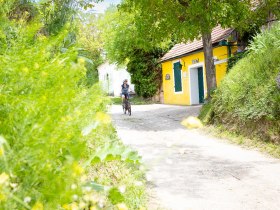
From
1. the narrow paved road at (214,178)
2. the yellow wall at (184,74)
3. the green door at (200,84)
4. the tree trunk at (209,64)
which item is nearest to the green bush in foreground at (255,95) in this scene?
the narrow paved road at (214,178)

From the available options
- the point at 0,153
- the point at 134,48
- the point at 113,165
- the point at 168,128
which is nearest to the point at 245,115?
the point at 168,128

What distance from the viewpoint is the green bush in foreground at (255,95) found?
27.7ft

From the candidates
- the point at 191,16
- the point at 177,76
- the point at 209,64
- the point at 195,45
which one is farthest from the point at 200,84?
the point at 191,16

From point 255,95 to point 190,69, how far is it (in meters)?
12.3

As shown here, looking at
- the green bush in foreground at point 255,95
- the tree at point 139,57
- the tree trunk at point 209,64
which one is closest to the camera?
the green bush in foreground at point 255,95

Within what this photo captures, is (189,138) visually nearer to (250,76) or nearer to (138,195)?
(250,76)

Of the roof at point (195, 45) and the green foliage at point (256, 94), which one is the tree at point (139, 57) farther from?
the green foliage at point (256, 94)

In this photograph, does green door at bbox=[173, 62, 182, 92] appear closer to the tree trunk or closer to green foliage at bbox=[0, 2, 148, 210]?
the tree trunk

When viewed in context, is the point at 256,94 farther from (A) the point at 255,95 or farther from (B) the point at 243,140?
(B) the point at 243,140

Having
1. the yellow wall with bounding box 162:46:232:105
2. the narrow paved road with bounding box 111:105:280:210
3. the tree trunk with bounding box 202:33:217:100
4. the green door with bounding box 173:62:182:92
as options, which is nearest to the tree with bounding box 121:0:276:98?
the tree trunk with bounding box 202:33:217:100

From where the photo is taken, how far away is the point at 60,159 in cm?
177

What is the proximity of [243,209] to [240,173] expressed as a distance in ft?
5.61

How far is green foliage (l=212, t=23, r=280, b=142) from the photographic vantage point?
27.7 feet

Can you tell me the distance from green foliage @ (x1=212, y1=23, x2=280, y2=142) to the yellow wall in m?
5.97
